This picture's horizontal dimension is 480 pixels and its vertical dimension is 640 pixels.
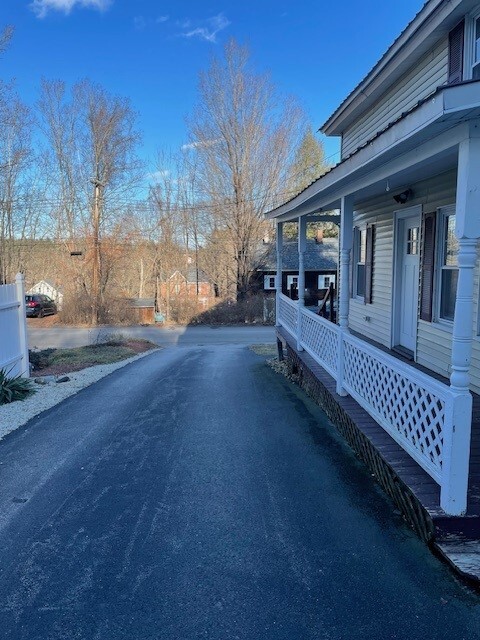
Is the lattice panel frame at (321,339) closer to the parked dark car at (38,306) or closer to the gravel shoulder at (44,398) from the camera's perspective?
the gravel shoulder at (44,398)

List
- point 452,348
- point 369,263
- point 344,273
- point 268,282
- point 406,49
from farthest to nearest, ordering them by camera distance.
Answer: point 268,282
point 369,263
point 406,49
point 344,273
point 452,348

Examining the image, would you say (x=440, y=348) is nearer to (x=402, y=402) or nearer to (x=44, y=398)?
(x=402, y=402)

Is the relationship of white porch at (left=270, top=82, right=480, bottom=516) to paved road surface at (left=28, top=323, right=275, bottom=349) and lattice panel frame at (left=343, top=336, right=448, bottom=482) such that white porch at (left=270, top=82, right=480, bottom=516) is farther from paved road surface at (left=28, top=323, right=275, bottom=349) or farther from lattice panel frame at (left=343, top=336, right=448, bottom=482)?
paved road surface at (left=28, top=323, right=275, bottom=349)

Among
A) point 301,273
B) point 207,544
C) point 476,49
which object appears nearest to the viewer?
point 207,544

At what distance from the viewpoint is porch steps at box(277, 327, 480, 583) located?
2930 mm

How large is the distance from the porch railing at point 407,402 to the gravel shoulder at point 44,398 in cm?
420

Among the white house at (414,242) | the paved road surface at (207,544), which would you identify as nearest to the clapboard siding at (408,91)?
the white house at (414,242)

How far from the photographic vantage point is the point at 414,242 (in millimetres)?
7586

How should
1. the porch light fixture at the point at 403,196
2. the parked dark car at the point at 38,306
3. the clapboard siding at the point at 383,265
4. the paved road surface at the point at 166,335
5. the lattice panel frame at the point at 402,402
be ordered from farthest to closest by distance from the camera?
the parked dark car at the point at 38,306 < the paved road surface at the point at 166,335 < the porch light fixture at the point at 403,196 < the clapboard siding at the point at 383,265 < the lattice panel frame at the point at 402,402

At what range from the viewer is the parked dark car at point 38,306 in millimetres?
31484

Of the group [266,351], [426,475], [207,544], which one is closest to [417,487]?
[426,475]

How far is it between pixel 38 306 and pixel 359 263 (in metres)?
27.1

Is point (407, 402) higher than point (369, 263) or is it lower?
lower

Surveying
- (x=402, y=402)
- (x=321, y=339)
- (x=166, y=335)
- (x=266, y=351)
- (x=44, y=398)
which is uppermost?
(x=321, y=339)
